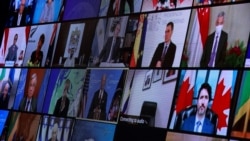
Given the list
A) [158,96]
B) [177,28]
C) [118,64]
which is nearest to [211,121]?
[158,96]

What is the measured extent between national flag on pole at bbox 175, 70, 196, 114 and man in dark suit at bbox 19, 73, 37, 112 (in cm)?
117

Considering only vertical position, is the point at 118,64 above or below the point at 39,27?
below

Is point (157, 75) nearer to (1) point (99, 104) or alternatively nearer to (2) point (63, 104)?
(1) point (99, 104)

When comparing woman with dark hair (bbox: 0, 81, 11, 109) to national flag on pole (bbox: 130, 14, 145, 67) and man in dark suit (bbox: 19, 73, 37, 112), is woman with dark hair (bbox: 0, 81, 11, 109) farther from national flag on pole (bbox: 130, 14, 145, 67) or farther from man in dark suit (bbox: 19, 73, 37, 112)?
national flag on pole (bbox: 130, 14, 145, 67)

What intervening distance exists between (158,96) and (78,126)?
1.98 ft

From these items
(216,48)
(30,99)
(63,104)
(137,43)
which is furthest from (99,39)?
(216,48)

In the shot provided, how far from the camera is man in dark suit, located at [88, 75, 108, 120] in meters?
2.38

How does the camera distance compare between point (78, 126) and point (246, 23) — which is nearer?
point (246, 23)

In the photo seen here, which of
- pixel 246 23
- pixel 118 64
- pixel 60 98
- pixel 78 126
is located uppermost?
pixel 246 23

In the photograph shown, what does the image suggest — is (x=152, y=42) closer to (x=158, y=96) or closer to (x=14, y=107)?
(x=158, y=96)

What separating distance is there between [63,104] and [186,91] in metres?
0.92

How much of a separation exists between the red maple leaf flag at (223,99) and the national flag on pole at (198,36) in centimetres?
16

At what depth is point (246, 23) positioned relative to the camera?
1847mm

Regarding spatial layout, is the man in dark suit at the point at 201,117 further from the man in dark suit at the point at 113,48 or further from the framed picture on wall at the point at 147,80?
the man in dark suit at the point at 113,48
